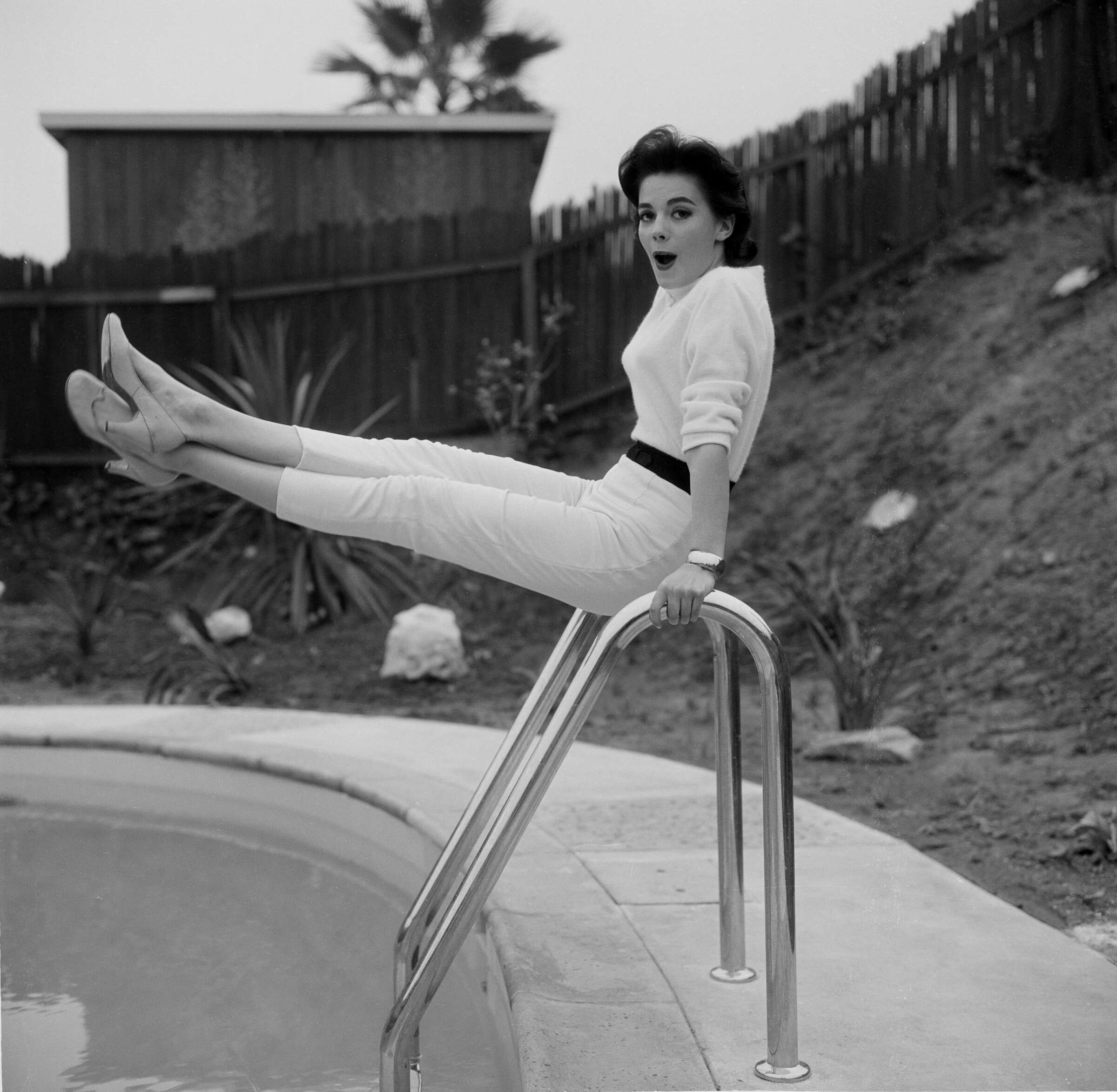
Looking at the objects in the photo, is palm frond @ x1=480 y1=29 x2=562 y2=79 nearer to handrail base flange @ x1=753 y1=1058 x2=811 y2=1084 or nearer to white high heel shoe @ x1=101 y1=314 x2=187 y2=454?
white high heel shoe @ x1=101 y1=314 x2=187 y2=454

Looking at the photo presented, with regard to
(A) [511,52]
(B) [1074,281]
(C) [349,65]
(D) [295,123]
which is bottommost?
(B) [1074,281]

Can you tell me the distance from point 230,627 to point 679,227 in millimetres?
4262

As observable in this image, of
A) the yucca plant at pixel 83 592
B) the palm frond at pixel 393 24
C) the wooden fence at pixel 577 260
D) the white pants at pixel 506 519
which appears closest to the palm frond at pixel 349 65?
the palm frond at pixel 393 24

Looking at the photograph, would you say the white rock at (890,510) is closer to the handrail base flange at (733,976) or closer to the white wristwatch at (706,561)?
the handrail base flange at (733,976)

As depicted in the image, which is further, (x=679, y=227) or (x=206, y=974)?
(x=206, y=974)

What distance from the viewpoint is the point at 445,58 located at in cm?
1014

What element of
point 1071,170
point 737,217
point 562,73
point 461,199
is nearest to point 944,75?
point 1071,170

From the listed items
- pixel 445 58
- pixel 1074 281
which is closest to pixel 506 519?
pixel 1074 281

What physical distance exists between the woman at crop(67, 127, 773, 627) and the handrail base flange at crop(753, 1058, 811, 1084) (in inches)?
23.9

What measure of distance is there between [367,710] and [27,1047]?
293 cm

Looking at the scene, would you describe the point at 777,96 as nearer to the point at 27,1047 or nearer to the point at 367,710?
the point at 367,710

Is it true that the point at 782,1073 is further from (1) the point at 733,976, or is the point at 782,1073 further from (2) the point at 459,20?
(2) the point at 459,20

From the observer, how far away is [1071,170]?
20.1 ft

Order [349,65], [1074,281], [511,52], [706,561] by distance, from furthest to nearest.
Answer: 1. [349,65]
2. [511,52]
3. [1074,281]
4. [706,561]
